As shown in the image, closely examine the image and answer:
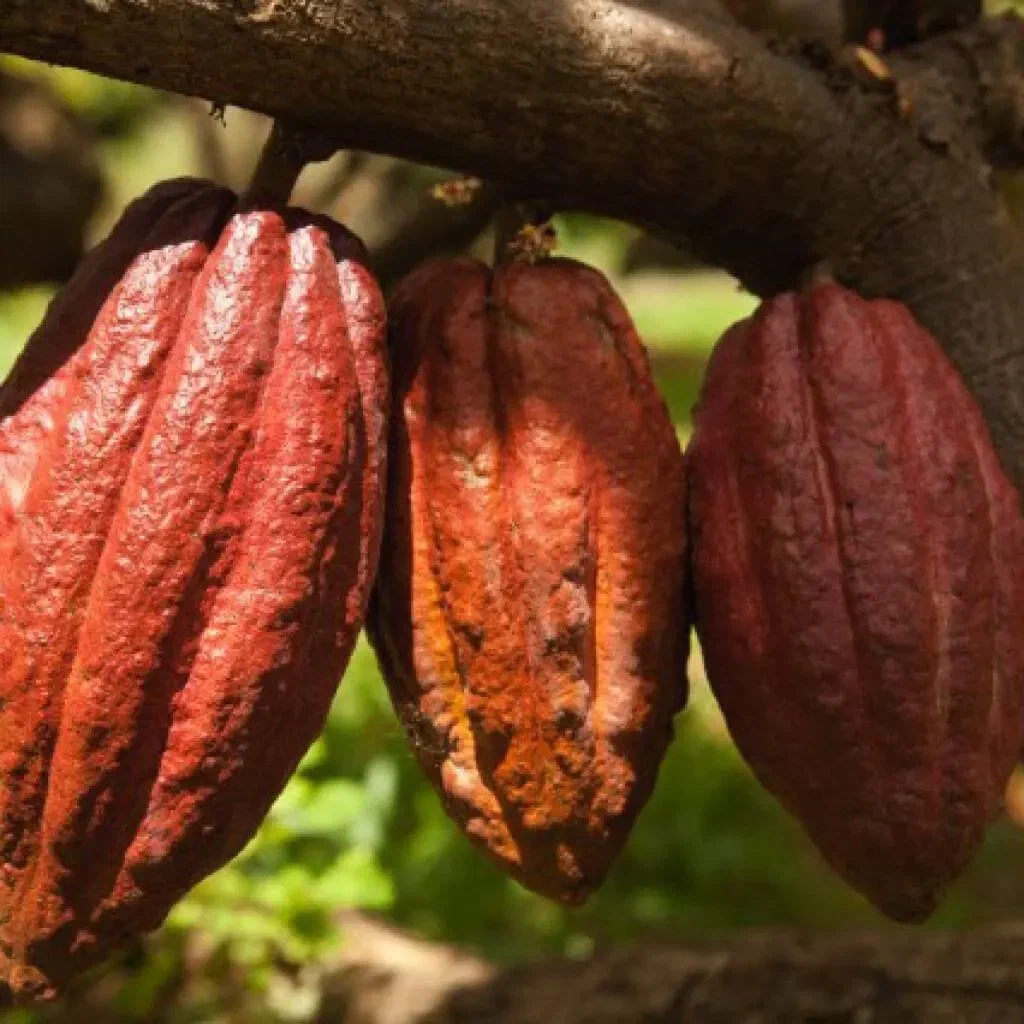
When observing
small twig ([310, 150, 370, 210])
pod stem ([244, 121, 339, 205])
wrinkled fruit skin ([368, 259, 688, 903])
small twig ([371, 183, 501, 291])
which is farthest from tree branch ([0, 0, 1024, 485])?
small twig ([310, 150, 370, 210])

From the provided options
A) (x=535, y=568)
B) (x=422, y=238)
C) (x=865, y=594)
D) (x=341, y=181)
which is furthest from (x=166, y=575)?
(x=341, y=181)

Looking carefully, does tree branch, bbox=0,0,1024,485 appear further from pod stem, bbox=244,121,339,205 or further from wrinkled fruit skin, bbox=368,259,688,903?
wrinkled fruit skin, bbox=368,259,688,903

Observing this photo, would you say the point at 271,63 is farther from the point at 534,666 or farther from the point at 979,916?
the point at 979,916

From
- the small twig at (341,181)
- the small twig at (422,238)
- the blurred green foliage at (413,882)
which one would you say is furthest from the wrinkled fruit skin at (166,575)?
the small twig at (341,181)

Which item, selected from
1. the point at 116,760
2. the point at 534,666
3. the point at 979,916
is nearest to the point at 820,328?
the point at 534,666

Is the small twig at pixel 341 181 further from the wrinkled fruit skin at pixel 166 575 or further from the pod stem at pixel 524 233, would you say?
the wrinkled fruit skin at pixel 166 575
